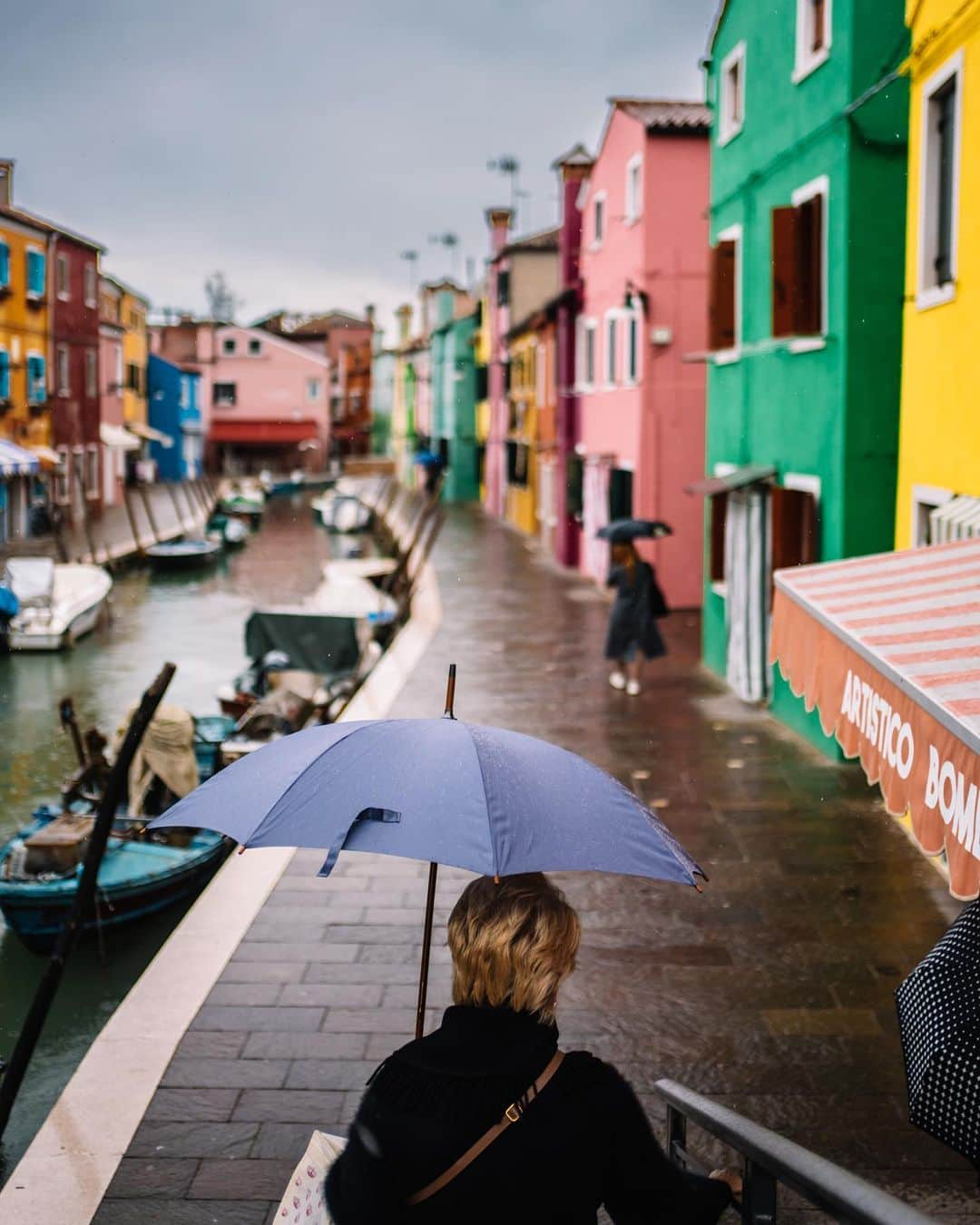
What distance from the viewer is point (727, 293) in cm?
1445

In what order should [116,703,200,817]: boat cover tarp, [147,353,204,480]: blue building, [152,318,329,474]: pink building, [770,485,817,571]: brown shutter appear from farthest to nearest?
[152,318,329,474]: pink building < [147,353,204,480]: blue building < [770,485,817,571]: brown shutter < [116,703,200,817]: boat cover tarp

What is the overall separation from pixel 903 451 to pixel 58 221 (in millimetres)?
21994

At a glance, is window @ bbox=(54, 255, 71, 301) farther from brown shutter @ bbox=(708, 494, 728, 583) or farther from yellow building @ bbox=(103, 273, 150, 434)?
brown shutter @ bbox=(708, 494, 728, 583)

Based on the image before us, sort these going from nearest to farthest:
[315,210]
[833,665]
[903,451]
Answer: [833,665] → [903,451] → [315,210]

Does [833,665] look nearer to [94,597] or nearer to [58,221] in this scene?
[94,597]

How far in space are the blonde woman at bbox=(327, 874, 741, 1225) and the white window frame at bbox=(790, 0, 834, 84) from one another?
10.3 metres

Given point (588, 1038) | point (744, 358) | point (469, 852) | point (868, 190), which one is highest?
point (868, 190)

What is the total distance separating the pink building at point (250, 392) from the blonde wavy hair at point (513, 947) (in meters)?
62.7

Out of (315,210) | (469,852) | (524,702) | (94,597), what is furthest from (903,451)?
(315,210)

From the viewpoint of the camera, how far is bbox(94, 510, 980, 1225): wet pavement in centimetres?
467

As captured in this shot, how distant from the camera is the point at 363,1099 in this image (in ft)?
7.38

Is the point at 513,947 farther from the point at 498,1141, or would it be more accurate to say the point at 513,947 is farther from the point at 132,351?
the point at 132,351

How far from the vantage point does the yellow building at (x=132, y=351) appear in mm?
44406

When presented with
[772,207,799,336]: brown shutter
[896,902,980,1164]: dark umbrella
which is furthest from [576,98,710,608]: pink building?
[896,902,980,1164]: dark umbrella
